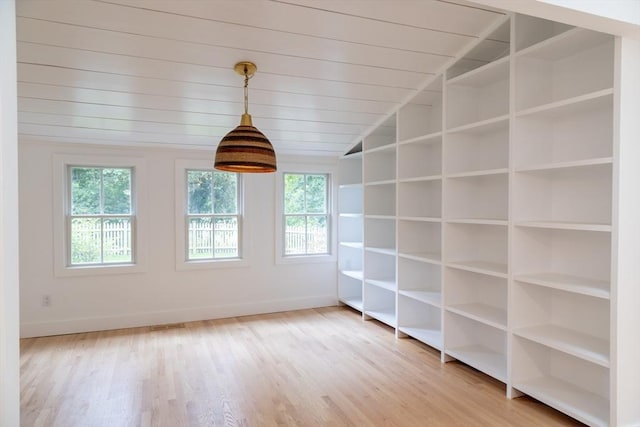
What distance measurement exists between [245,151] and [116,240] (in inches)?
111

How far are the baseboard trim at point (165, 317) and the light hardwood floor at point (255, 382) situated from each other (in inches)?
Result: 5.9

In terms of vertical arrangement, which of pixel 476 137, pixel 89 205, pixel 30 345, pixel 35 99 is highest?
pixel 35 99

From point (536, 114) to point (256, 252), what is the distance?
135 inches

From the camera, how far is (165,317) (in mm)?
4574

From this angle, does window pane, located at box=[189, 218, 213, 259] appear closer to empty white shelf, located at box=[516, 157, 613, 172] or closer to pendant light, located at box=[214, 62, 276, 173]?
pendant light, located at box=[214, 62, 276, 173]

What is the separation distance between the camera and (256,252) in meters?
5.00

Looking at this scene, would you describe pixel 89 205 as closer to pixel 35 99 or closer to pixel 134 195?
pixel 134 195

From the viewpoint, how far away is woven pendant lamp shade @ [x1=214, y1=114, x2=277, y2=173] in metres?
2.40

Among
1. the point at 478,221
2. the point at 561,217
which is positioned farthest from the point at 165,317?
the point at 561,217

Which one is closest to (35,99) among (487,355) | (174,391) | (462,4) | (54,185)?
(54,185)

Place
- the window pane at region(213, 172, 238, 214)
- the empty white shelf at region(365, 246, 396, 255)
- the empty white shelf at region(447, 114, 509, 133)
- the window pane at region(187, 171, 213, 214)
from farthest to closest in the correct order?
the window pane at region(213, 172, 238, 214) < the window pane at region(187, 171, 213, 214) < the empty white shelf at region(365, 246, 396, 255) < the empty white shelf at region(447, 114, 509, 133)

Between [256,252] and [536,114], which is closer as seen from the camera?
[536,114]

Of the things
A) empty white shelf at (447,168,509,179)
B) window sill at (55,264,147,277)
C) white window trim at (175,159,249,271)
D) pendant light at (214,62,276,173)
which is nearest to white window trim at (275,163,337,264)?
white window trim at (175,159,249,271)

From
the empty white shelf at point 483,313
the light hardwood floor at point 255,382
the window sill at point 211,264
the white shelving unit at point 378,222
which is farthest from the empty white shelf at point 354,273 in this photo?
the empty white shelf at point 483,313
